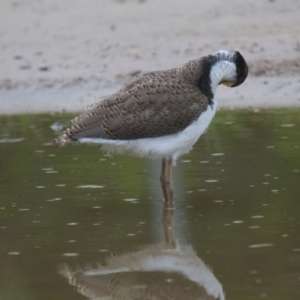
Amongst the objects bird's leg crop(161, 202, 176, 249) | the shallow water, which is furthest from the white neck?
bird's leg crop(161, 202, 176, 249)

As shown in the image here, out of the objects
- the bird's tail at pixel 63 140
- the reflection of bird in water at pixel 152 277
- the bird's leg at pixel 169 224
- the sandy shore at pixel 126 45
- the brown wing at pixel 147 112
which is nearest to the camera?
the reflection of bird in water at pixel 152 277

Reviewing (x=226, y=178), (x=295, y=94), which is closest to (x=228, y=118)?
(x=295, y=94)

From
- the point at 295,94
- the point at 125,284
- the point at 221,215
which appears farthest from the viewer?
the point at 295,94

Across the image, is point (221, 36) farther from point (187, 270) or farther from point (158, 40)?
point (187, 270)

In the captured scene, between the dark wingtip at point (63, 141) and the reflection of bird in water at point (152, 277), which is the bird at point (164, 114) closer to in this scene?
the dark wingtip at point (63, 141)

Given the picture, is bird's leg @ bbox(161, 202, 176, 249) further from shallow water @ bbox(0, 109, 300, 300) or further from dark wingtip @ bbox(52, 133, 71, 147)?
dark wingtip @ bbox(52, 133, 71, 147)

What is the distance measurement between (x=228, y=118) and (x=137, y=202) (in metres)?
3.77

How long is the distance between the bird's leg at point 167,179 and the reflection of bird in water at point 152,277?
52.6 inches

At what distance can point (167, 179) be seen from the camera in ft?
28.4

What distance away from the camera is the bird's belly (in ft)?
27.3

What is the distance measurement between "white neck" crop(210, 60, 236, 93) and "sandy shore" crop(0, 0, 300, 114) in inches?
161

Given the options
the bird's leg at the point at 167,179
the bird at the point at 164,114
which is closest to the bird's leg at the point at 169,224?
the bird's leg at the point at 167,179

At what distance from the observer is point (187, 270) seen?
6660 mm

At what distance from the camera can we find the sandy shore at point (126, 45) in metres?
13.3
